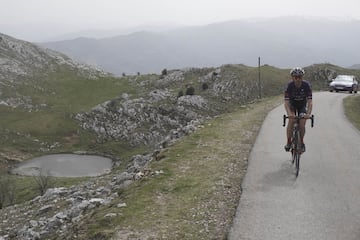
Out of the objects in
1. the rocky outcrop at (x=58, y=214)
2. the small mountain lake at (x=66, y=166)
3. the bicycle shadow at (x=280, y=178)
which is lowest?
the small mountain lake at (x=66, y=166)

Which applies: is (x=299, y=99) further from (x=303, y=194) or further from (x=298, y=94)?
(x=303, y=194)

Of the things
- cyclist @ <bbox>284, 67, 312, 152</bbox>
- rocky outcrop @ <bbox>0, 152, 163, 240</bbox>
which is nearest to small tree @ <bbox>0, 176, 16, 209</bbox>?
rocky outcrop @ <bbox>0, 152, 163, 240</bbox>

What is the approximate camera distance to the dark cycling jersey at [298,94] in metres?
15.1

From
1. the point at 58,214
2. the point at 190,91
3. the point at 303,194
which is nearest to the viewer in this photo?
the point at 303,194

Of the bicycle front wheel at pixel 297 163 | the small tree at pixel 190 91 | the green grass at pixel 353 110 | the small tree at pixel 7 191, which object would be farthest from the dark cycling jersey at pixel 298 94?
the small tree at pixel 190 91

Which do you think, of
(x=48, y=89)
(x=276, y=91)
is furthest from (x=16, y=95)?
(x=276, y=91)

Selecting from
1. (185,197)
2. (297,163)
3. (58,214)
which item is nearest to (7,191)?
(58,214)

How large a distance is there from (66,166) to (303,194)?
58.8 m

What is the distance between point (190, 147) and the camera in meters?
20.6

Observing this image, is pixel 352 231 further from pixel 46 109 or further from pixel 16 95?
pixel 16 95

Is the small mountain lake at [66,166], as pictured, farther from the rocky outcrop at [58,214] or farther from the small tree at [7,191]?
the rocky outcrop at [58,214]

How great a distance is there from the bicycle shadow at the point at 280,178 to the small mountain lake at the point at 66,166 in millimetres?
47459

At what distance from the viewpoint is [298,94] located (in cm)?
1524

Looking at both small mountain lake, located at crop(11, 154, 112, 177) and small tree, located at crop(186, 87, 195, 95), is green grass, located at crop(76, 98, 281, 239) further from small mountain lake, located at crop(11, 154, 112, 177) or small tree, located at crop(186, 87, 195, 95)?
small tree, located at crop(186, 87, 195, 95)
